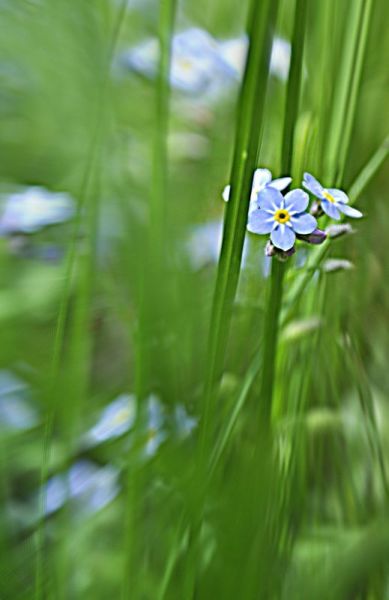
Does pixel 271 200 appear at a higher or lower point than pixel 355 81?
lower

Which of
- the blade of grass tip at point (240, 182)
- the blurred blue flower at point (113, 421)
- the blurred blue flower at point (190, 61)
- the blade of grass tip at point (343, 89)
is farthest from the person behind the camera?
the blurred blue flower at point (190, 61)

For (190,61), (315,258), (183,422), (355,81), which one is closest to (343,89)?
(355,81)

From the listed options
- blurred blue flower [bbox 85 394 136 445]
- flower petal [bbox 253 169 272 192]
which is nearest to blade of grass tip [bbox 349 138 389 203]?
flower petal [bbox 253 169 272 192]

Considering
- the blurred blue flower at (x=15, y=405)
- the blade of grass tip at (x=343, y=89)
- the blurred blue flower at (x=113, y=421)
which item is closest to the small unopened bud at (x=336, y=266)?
the blade of grass tip at (x=343, y=89)

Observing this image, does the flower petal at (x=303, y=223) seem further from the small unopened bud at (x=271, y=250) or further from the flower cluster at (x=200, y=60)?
the flower cluster at (x=200, y=60)

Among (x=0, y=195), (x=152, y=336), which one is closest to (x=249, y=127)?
(x=152, y=336)

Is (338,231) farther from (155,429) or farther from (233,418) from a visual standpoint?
(155,429)
